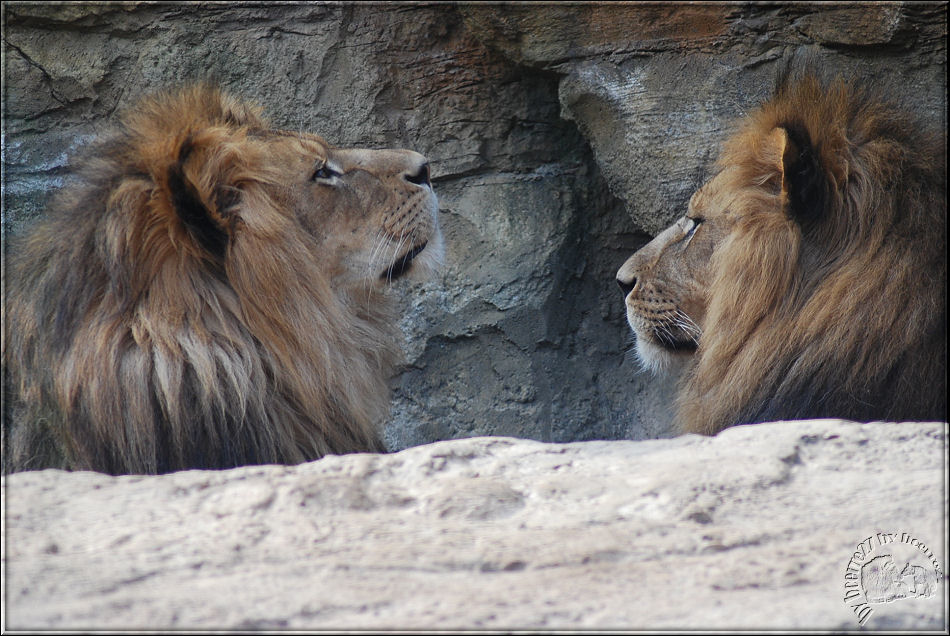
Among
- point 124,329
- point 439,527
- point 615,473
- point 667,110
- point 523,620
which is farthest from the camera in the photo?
point 667,110

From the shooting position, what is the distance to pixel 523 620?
1636 millimetres

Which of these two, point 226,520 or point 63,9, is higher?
point 63,9

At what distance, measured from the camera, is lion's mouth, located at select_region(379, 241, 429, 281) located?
3.29 m

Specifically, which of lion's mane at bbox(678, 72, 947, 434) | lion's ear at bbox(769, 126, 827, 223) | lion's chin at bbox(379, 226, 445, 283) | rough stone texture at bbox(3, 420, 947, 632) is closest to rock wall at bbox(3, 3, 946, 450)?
lion's mane at bbox(678, 72, 947, 434)

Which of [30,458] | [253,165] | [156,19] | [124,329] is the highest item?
[156,19]

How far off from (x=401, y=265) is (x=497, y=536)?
1.51 m

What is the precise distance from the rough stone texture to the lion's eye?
3.72 feet

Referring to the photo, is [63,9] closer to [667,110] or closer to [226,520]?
[667,110]

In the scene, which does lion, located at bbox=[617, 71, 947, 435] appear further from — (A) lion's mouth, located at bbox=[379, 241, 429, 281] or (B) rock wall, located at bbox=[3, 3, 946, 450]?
(B) rock wall, located at bbox=[3, 3, 946, 450]

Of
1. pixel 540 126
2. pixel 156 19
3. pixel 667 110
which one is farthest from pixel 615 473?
pixel 156 19

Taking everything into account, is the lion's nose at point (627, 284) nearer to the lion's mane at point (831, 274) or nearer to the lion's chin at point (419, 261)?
the lion's mane at point (831, 274)

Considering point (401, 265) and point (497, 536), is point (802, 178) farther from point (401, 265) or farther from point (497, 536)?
point (497, 536)

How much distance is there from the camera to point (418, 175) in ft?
11.2

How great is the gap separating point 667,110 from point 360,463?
2630 millimetres
